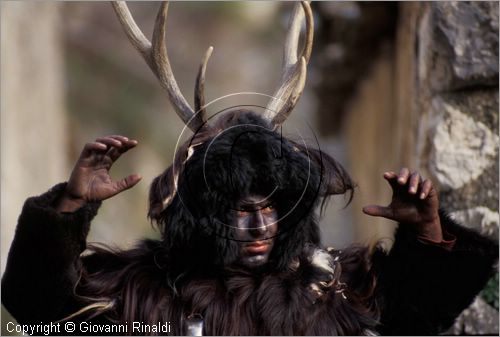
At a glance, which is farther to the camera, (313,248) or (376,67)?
(376,67)

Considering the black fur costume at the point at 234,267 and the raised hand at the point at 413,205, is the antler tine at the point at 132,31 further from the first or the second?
the raised hand at the point at 413,205

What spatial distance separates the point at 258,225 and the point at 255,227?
0.01 metres

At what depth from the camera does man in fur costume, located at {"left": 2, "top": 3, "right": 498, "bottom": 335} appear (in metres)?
3.52

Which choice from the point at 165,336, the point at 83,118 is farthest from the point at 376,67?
the point at 83,118

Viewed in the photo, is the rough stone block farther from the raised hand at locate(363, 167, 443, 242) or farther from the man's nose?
the man's nose

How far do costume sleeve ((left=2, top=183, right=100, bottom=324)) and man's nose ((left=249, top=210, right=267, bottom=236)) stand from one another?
58 centimetres

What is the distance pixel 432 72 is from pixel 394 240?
1086mm

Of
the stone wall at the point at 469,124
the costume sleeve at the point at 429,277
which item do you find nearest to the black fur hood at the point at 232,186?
the costume sleeve at the point at 429,277

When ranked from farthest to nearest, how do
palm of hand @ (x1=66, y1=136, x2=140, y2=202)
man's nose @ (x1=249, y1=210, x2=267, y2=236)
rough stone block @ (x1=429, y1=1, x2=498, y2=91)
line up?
rough stone block @ (x1=429, y1=1, x2=498, y2=91) < man's nose @ (x1=249, y1=210, x2=267, y2=236) < palm of hand @ (x1=66, y1=136, x2=140, y2=202)

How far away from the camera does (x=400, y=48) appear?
588 cm

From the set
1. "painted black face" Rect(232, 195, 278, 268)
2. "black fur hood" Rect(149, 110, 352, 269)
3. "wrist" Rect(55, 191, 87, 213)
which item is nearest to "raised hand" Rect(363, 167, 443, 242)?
"black fur hood" Rect(149, 110, 352, 269)

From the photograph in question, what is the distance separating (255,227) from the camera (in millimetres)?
3631

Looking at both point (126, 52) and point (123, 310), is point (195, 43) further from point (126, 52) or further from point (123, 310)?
point (123, 310)

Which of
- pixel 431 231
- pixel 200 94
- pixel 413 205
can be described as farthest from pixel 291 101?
pixel 431 231
